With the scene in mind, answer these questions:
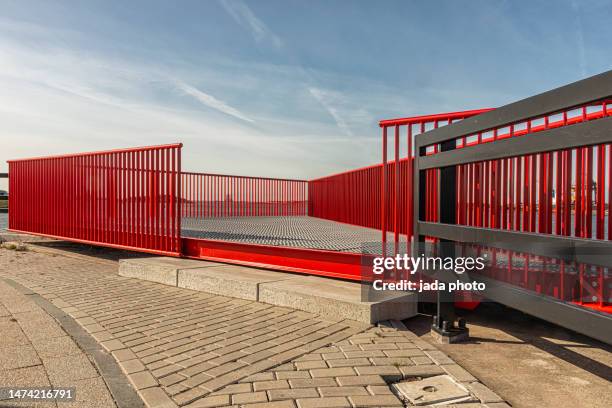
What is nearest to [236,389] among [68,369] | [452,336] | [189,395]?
[189,395]

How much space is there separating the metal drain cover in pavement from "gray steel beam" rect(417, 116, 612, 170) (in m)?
1.46

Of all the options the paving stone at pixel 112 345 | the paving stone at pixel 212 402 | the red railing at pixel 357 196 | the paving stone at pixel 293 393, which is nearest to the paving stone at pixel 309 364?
the paving stone at pixel 293 393

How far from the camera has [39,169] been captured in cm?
939

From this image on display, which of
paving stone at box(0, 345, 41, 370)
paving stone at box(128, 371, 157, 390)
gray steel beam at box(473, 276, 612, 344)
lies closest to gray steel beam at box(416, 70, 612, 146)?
gray steel beam at box(473, 276, 612, 344)

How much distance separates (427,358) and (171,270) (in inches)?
147

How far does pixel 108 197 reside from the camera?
7496 mm

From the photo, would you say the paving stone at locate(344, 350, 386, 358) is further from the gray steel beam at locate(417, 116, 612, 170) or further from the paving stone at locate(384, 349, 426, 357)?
the gray steel beam at locate(417, 116, 612, 170)

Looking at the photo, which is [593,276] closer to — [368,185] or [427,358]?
[427,358]

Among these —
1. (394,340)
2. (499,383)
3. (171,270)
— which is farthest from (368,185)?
(499,383)

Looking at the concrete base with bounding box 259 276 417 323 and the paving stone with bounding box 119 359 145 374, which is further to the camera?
the concrete base with bounding box 259 276 417 323

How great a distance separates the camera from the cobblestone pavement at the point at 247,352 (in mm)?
Result: 2447

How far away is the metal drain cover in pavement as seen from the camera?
2412 millimetres

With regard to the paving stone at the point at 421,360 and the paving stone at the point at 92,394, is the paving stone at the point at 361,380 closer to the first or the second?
the paving stone at the point at 421,360

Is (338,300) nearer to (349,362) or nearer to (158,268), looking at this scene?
(349,362)
